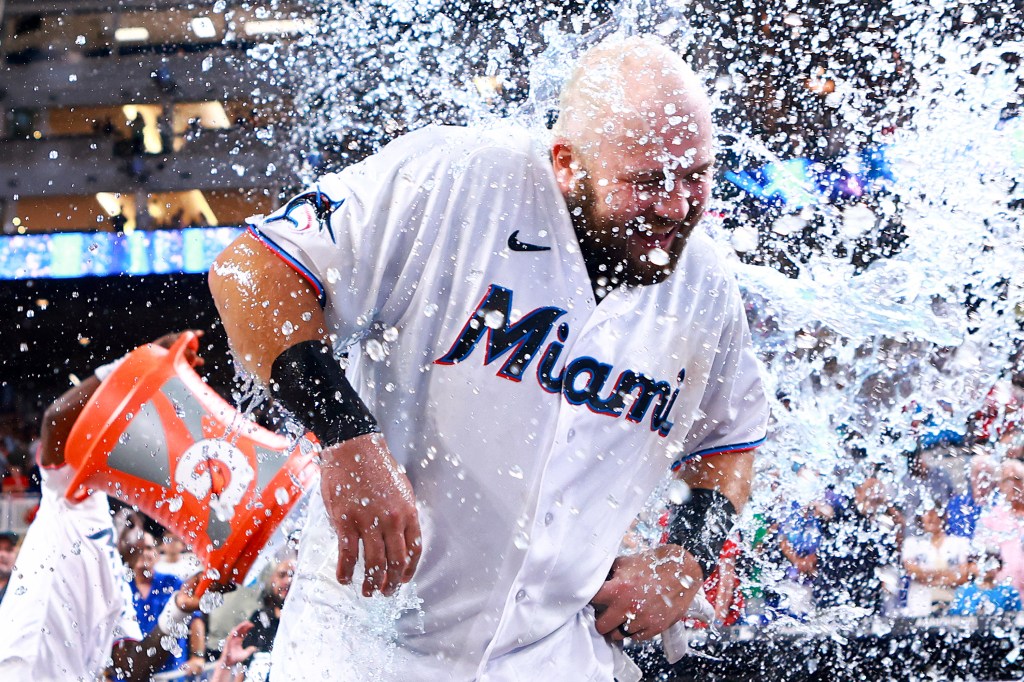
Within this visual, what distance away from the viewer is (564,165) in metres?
1.72

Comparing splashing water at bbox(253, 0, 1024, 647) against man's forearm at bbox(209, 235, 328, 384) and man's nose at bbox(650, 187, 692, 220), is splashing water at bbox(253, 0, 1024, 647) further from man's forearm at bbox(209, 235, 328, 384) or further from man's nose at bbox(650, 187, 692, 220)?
man's forearm at bbox(209, 235, 328, 384)

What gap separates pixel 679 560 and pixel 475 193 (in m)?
0.81

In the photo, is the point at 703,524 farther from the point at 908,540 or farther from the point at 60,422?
the point at 908,540

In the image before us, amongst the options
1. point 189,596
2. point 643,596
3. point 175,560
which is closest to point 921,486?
point 643,596

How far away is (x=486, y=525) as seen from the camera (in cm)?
167

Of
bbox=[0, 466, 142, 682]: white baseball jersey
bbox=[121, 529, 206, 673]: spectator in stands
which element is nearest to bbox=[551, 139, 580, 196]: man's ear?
bbox=[0, 466, 142, 682]: white baseball jersey

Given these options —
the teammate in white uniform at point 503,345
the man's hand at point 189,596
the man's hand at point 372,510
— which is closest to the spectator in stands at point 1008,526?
the teammate in white uniform at point 503,345

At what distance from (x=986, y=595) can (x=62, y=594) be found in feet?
14.0

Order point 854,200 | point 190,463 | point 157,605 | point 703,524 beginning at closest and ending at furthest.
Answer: point 703,524 < point 190,463 < point 157,605 < point 854,200

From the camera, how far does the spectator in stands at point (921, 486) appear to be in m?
4.61

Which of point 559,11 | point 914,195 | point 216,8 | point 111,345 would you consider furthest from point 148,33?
point 914,195

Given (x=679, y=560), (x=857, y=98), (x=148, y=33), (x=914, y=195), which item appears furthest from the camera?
(x=148, y=33)

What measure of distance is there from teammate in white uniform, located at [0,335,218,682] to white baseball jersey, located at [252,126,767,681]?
2271 mm

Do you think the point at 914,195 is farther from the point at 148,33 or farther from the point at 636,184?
the point at 148,33
